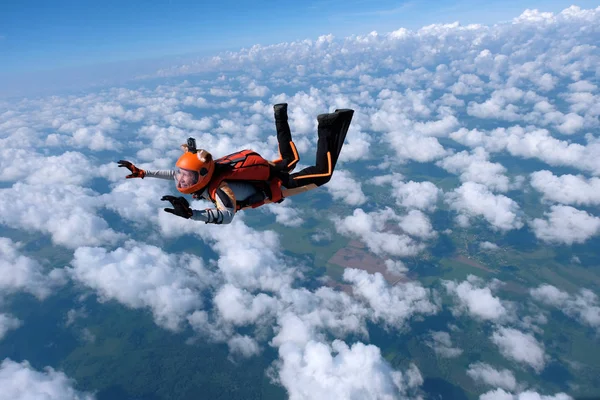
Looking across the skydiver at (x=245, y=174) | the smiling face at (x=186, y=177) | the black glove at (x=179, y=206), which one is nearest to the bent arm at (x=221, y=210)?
the skydiver at (x=245, y=174)

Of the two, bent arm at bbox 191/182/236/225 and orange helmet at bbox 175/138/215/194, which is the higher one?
orange helmet at bbox 175/138/215/194

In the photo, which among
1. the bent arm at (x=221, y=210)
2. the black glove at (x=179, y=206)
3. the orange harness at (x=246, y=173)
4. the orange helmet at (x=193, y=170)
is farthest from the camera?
the orange harness at (x=246, y=173)

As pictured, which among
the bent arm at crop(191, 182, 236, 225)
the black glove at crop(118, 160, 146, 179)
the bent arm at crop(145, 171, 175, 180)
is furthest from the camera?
the bent arm at crop(145, 171, 175, 180)

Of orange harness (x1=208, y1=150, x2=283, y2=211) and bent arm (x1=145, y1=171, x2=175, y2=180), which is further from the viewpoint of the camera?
bent arm (x1=145, y1=171, x2=175, y2=180)

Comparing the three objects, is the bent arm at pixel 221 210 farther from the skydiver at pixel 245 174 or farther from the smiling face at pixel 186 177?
the smiling face at pixel 186 177

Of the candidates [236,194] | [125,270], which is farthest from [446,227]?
[236,194]

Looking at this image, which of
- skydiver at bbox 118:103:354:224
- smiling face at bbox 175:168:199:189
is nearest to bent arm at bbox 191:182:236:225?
skydiver at bbox 118:103:354:224

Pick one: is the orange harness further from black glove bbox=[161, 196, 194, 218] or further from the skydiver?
black glove bbox=[161, 196, 194, 218]

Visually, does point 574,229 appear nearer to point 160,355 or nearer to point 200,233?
point 200,233
